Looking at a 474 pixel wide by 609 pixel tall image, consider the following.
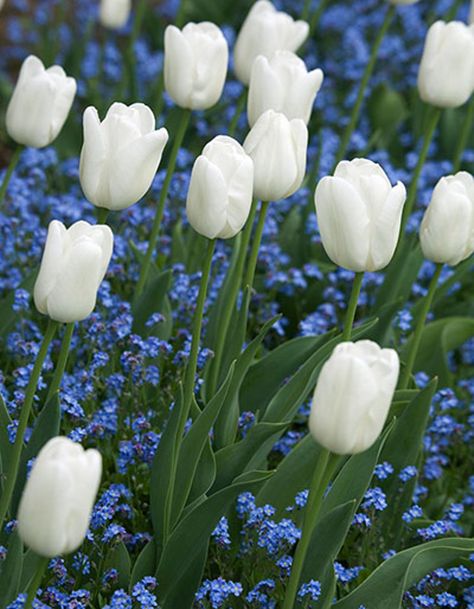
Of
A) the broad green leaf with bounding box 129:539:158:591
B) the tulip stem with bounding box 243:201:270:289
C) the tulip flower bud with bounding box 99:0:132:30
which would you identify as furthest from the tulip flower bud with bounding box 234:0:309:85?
the broad green leaf with bounding box 129:539:158:591

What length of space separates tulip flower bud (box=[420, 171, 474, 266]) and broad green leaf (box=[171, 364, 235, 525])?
1.75 feet

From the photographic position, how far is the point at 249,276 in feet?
9.29

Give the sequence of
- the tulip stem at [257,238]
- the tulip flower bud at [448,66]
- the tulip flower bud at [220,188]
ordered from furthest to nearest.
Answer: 1. the tulip flower bud at [448,66]
2. the tulip stem at [257,238]
3. the tulip flower bud at [220,188]

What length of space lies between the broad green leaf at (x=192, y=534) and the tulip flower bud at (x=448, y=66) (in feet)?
4.16

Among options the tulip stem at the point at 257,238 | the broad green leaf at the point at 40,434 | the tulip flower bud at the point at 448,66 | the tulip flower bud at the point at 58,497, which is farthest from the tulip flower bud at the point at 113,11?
the tulip flower bud at the point at 58,497

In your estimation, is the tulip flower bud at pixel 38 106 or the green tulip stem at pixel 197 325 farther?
the tulip flower bud at pixel 38 106

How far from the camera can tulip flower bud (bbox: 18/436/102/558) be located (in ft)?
5.51

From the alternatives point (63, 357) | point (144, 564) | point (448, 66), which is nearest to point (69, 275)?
point (63, 357)

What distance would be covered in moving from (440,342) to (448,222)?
109 centimetres

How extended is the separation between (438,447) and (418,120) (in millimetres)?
2028

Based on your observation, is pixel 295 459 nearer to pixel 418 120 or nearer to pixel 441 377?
pixel 441 377

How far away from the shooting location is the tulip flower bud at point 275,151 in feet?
8.23

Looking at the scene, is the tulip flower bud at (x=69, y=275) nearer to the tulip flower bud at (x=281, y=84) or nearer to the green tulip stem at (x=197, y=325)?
the green tulip stem at (x=197, y=325)

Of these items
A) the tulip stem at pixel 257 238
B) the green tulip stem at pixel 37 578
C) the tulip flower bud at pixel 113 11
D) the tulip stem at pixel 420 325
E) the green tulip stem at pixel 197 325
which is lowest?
the green tulip stem at pixel 37 578
